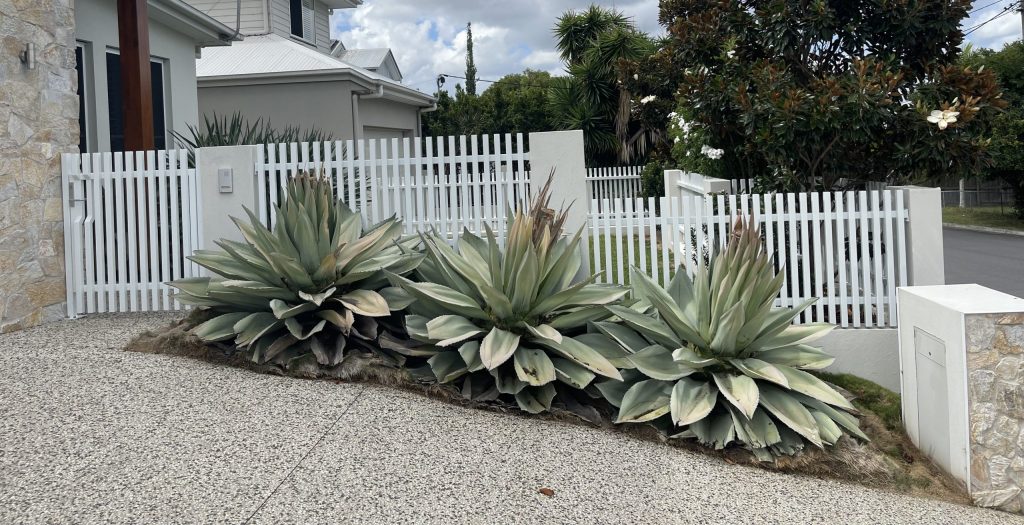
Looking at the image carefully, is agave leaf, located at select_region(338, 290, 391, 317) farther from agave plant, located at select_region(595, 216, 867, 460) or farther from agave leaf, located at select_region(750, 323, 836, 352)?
agave leaf, located at select_region(750, 323, 836, 352)

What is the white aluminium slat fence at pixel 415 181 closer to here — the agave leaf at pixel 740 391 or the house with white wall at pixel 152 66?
the agave leaf at pixel 740 391

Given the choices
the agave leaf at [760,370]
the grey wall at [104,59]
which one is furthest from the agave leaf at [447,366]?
Result: the grey wall at [104,59]

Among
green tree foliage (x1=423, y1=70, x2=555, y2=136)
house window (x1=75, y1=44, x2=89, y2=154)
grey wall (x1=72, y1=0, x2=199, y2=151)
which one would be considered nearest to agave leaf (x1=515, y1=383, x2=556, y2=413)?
house window (x1=75, y1=44, x2=89, y2=154)

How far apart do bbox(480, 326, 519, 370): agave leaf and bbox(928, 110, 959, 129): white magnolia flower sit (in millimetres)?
5142

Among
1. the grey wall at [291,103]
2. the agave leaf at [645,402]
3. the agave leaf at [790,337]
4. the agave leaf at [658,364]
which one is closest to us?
the agave leaf at [645,402]

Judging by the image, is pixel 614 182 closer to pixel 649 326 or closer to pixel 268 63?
pixel 268 63

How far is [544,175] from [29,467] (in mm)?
4784

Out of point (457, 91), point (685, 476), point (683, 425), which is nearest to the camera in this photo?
point (685, 476)

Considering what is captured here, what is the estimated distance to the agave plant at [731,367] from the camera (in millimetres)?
5191

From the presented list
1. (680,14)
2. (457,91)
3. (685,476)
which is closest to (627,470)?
(685,476)

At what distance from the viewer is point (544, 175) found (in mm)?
7715

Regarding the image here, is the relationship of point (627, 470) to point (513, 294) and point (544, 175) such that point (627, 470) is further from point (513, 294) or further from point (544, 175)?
point (544, 175)

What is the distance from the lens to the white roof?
54.7 ft

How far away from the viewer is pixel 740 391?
5156 mm
